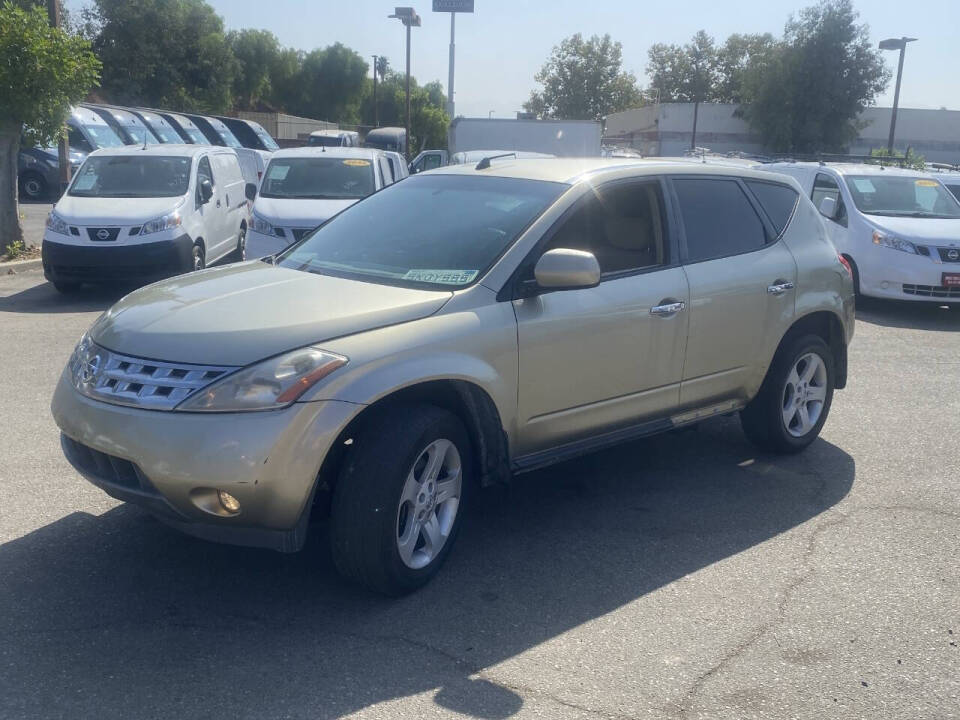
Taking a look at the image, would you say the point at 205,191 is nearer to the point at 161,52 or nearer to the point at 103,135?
the point at 103,135

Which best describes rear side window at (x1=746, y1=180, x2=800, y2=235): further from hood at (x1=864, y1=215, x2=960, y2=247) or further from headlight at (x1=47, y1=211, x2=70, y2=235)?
headlight at (x1=47, y1=211, x2=70, y2=235)

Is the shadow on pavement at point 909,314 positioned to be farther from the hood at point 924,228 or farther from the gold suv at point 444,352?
the gold suv at point 444,352

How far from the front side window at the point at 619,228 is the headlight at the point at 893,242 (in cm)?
780

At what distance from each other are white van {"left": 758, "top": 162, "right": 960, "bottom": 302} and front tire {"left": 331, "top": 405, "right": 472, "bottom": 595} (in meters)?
9.29

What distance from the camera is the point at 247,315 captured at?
13.1ft

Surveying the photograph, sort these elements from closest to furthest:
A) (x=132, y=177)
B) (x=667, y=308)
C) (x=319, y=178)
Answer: (x=667, y=308) → (x=132, y=177) → (x=319, y=178)

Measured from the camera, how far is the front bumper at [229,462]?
11.8 feet

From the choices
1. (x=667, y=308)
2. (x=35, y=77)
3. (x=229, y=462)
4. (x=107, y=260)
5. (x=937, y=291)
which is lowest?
(x=937, y=291)

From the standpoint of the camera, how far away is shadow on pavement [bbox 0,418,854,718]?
3379mm

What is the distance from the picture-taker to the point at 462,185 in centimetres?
532

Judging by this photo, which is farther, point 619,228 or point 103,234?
point 103,234

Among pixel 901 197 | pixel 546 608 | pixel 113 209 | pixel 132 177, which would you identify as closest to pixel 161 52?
pixel 132 177

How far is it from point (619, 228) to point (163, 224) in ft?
25.5

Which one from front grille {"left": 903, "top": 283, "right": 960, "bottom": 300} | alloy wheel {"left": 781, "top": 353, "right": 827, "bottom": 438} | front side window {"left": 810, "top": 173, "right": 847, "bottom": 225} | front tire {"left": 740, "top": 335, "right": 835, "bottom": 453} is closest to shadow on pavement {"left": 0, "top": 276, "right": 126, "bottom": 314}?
front tire {"left": 740, "top": 335, "right": 835, "bottom": 453}
